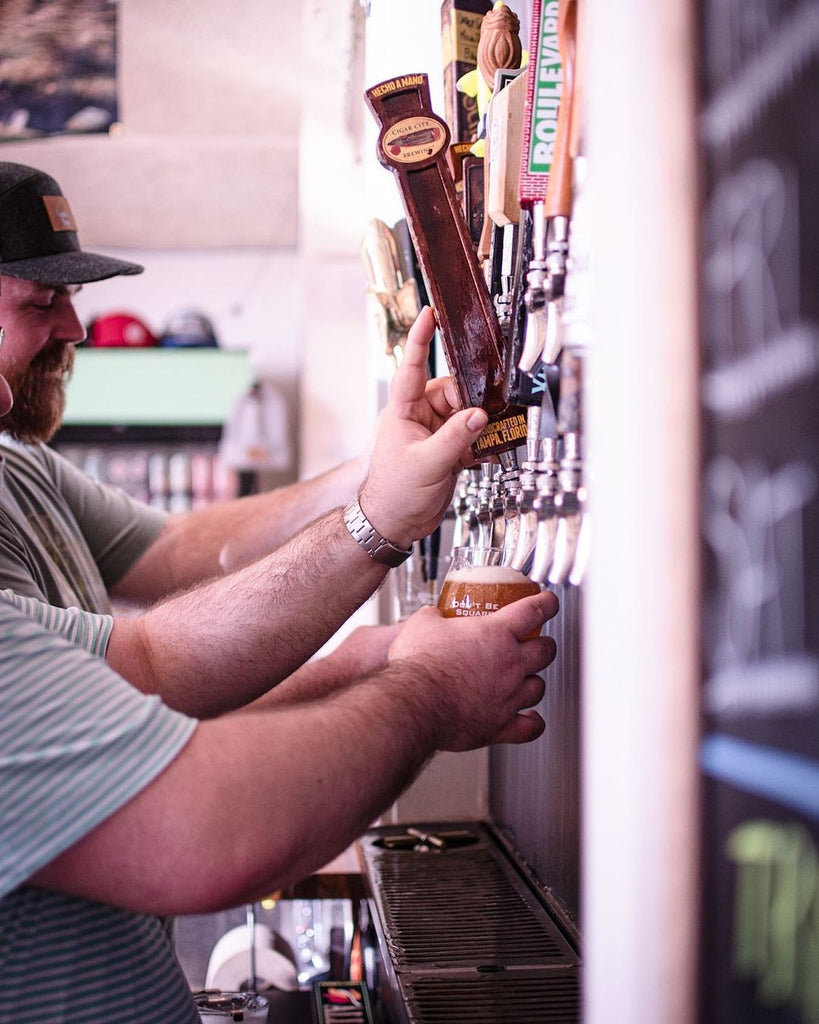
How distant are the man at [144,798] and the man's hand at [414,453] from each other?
357 millimetres

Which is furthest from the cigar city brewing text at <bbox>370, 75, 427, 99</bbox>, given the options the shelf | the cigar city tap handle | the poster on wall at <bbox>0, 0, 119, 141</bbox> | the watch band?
the shelf

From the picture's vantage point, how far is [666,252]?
0.63 metres

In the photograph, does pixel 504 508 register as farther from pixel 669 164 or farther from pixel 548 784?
pixel 669 164

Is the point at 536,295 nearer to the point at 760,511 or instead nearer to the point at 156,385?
the point at 760,511

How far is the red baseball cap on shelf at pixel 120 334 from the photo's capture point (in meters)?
5.58

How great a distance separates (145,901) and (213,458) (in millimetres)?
4850

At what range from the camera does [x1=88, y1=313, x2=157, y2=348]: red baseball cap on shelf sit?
5.58m

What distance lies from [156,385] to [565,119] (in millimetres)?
4787

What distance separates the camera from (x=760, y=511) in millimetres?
585

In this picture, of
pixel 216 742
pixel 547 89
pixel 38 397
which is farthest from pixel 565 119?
pixel 38 397

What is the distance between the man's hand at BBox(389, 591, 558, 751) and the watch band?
1.00 feet

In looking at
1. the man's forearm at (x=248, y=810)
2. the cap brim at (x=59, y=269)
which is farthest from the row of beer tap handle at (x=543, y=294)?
the cap brim at (x=59, y=269)

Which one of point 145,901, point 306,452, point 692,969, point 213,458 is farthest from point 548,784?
point 213,458

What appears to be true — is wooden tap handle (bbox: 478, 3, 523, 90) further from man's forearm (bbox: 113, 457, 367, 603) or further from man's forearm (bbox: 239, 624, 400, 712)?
man's forearm (bbox: 113, 457, 367, 603)
